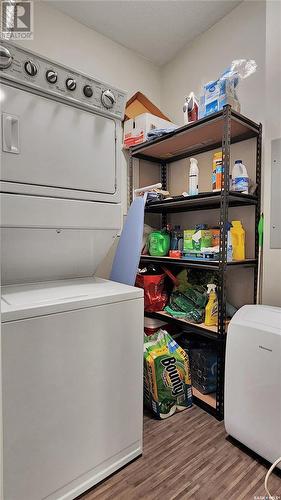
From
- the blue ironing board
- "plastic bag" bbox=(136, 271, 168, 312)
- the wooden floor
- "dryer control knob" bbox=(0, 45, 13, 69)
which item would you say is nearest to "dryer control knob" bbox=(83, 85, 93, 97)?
"dryer control knob" bbox=(0, 45, 13, 69)

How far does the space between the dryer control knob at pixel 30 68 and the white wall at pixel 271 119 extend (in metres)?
1.39

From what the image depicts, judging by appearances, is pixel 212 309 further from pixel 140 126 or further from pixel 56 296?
pixel 140 126

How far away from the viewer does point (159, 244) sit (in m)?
2.26

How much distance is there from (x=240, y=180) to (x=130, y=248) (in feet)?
2.79

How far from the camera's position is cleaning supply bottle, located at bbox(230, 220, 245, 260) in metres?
1.83

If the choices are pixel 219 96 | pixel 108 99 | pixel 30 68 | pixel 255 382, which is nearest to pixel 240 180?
pixel 219 96

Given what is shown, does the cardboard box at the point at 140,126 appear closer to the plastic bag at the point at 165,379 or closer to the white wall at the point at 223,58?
the white wall at the point at 223,58

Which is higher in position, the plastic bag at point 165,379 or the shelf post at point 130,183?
the shelf post at point 130,183

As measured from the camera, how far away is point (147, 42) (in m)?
2.32

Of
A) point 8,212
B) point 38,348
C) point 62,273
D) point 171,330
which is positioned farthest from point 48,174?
point 171,330

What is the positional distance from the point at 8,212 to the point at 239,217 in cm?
158

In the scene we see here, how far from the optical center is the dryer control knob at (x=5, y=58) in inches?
39.1

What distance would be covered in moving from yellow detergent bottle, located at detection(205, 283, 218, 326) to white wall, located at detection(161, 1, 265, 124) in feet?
4.14

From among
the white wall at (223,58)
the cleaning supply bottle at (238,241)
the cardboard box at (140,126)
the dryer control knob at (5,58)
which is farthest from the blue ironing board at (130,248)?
the white wall at (223,58)
